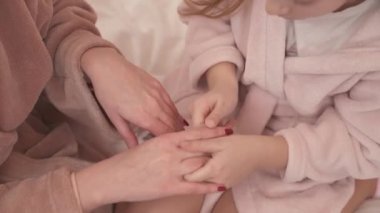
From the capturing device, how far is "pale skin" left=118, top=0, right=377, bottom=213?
782 millimetres

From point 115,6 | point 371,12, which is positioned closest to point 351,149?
→ point 371,12

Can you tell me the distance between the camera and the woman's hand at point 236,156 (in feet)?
2.57

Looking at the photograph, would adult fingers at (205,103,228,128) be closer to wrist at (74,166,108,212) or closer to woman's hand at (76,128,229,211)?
woman's hand at (76,128,229,211)

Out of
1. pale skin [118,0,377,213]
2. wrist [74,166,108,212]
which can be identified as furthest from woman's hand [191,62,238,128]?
wrist [74,166,108,212]

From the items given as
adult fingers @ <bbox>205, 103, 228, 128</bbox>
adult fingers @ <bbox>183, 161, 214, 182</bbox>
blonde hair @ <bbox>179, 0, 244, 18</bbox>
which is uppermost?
blonde hair @ <bbox>179, 0, 244, 18</bbox>

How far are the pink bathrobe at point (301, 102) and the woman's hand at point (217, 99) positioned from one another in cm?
2

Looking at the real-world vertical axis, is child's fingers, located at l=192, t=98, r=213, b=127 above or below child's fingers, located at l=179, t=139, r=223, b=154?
above

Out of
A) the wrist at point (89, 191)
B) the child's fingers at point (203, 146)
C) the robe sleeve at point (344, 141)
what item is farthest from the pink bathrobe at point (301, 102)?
the wrist at point (89, 191)

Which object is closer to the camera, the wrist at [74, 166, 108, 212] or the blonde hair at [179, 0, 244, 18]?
the wrist at [74, 166, 108, 212]

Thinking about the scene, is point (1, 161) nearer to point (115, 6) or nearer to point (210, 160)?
point (210, 160)

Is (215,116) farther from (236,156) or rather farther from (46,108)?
(46,108)

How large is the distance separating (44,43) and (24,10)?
10 centimetres

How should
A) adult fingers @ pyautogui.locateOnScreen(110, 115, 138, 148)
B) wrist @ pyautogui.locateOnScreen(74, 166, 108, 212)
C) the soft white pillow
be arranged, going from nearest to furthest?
wrist @ pyautogui.locateOnScreen(74, 166, 108, 212) → adult fingers @ pyautogui.locateOnScreen(110, 115, 138, 148) → the soft white pillow

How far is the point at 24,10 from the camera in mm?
791
